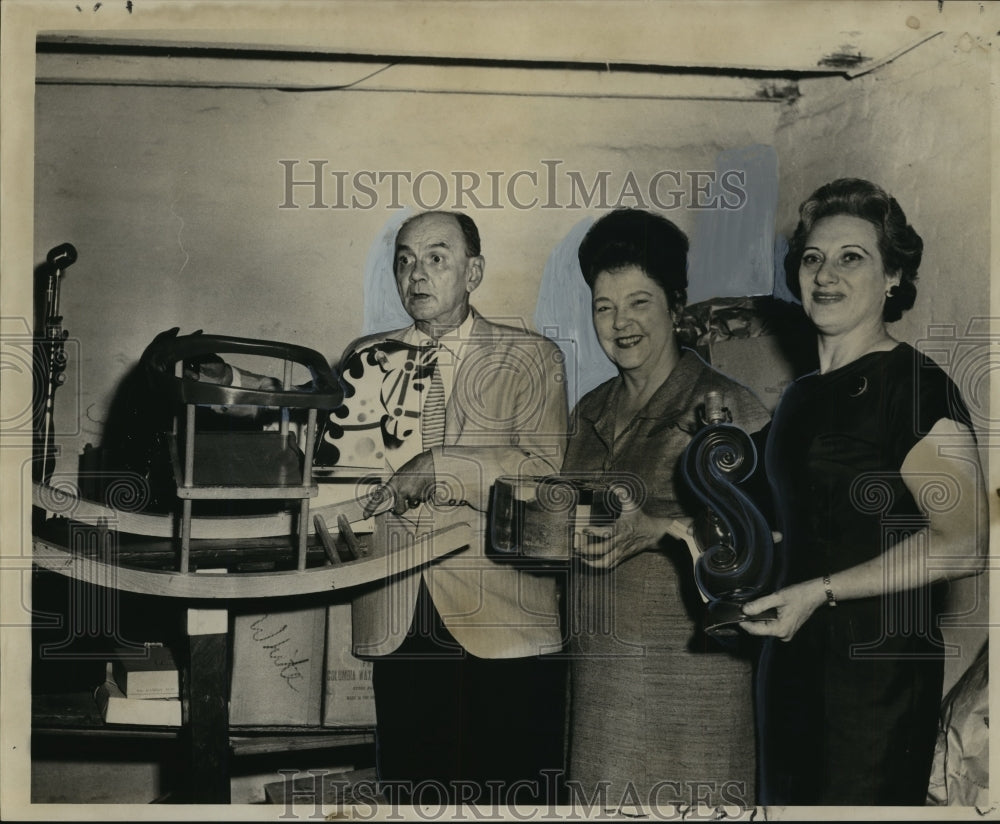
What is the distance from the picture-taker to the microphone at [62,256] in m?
2.80

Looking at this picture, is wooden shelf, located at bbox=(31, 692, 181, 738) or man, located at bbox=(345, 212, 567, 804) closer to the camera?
wooden shelf, located at bbox=(31, 692, 181, 738)

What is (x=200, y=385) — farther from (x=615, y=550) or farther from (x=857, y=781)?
(x=857, y=781)

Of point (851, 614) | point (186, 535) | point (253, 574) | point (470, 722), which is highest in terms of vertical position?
point (186, 535)

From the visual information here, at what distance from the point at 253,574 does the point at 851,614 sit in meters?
1.48

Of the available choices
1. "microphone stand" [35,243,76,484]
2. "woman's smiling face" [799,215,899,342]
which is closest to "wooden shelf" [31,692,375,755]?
"microphone stand" [35,243,76,484]

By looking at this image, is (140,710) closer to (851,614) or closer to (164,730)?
(164,730)

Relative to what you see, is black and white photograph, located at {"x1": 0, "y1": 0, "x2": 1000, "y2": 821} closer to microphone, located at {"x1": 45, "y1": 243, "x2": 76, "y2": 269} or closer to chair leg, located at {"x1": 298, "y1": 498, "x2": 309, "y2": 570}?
microphone, located at {"x1": 45, "y1": 243, "x2": 76, "y2": 269}

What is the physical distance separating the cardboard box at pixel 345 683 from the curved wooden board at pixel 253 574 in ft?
0.48

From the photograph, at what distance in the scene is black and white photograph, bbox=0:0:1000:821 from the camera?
9.16 feet

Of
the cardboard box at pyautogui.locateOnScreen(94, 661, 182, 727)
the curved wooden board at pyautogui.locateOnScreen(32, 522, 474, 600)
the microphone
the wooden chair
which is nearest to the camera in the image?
the wooden chair

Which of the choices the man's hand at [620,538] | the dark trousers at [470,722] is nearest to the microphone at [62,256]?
the dark trousers at [470,722]

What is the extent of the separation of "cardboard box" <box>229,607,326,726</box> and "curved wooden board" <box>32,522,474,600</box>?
0.70 ft

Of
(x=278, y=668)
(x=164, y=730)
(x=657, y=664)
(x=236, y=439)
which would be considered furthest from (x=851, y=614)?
(x=164, y=730)

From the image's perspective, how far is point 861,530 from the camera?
2783 millimetres
